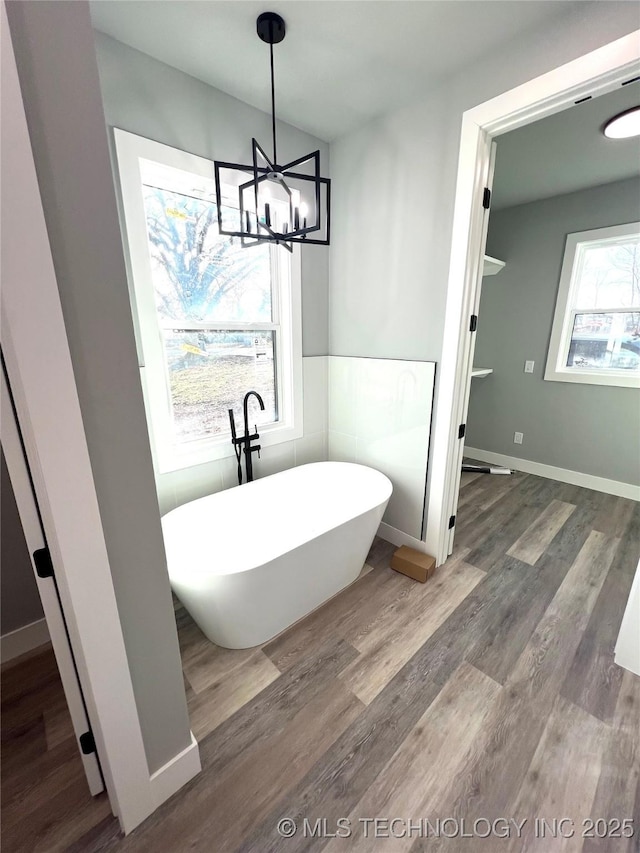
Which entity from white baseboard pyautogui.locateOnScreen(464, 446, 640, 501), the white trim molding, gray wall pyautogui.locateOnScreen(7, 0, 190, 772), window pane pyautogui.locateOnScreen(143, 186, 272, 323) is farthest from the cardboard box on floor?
white baseboard pyautogui.locateOnScreen(464, 446, 640, 501)

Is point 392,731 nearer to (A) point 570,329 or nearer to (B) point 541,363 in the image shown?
(B) point 541,363

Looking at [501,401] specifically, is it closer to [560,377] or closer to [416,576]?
[560,377]

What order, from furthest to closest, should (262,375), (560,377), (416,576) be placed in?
1. (560,377)
2. (262,375)
3. (416,576)

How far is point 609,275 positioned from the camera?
3016 millimetres

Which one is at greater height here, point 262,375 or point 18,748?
point 262,375

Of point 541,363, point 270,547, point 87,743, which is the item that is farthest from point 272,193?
point 541,363

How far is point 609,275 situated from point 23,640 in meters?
4.78

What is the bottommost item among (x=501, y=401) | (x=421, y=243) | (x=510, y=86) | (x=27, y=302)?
(x=501, y=401)

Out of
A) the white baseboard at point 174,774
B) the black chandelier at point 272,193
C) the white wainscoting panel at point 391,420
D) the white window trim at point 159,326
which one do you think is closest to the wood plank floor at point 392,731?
the white baseboard at point 174,774

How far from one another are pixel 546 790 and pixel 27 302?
199 centimetres

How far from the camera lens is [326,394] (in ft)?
8.79

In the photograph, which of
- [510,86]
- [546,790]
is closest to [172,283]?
[510,86]

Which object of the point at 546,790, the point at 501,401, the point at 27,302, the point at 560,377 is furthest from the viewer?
the point at 501,401

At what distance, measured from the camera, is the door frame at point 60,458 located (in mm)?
607
